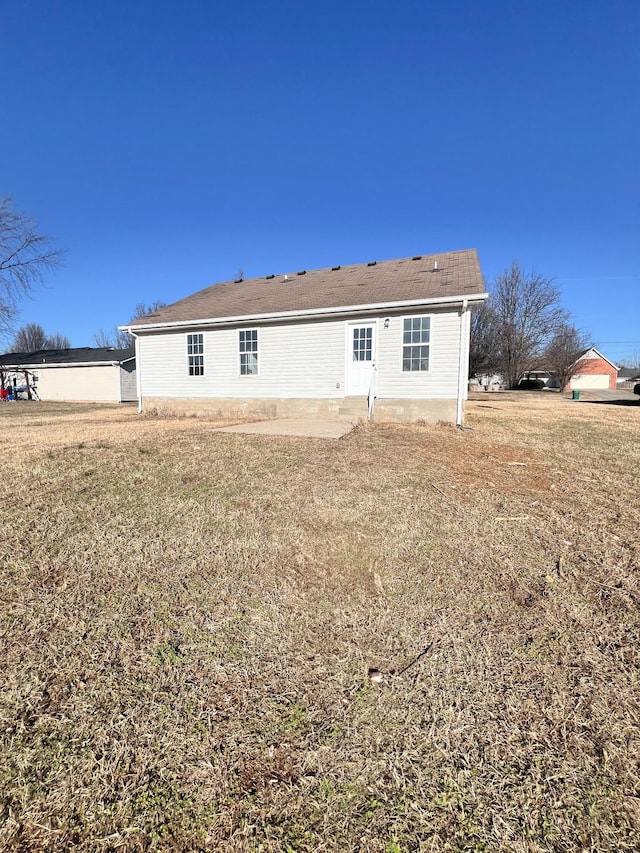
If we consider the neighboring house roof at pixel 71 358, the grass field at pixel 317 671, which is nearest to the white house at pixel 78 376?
the neighboring house roof at pixel 71 358

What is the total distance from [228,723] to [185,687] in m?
0.32

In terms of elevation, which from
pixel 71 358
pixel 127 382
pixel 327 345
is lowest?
pixel 127 382

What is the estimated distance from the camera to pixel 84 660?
2.08 meters

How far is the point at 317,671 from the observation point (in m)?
2.02

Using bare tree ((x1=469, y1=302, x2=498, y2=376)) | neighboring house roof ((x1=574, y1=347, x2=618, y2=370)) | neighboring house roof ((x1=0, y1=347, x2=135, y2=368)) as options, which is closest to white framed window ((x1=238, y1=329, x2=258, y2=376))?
neighboring house roof ((x1=0, y1=347, x2=135, y2=368))

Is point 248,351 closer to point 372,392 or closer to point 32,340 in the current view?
point 372,392

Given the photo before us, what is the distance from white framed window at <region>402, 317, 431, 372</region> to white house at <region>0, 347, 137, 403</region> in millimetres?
21227

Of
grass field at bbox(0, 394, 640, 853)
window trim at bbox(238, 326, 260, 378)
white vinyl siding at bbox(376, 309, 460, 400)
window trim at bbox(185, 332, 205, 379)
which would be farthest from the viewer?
window trim at bbox(185, 332, 205, 379)

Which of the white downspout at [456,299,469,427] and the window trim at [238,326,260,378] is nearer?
the white downspout at [456,299,469,427]

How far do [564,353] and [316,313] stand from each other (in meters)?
37.1

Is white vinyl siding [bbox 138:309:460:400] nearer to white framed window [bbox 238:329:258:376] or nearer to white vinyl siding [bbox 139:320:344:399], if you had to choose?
white vinyl siding [bbox 139:320:344:399]

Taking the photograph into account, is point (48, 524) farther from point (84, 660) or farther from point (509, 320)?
point (509, 320)

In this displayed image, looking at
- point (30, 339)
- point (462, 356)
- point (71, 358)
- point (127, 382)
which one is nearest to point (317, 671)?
point (462, 356)

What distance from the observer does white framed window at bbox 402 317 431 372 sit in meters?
10.2
